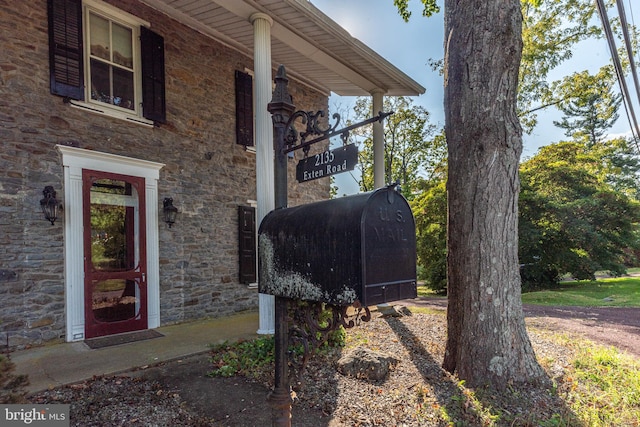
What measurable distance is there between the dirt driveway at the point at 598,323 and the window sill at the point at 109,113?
652cm

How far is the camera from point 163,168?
5.51 m

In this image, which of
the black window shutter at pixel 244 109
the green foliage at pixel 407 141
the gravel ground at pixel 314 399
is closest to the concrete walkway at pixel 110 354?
the gravel ground at pixel 314 399

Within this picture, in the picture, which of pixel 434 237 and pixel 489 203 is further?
pixel 434 237

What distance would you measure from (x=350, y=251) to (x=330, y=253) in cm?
13

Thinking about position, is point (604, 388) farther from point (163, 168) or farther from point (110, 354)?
point (163, 168)

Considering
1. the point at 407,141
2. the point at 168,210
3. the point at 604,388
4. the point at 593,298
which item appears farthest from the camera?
the point at 407,141

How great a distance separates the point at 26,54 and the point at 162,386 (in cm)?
424

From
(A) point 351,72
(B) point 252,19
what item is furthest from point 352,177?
(B) point 252,19

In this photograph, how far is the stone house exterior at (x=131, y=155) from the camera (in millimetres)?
4168

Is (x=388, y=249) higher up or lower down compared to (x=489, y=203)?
lower down

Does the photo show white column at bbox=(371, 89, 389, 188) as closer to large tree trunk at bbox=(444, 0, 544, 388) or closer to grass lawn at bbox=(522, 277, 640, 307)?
large tree trunk at bbox=(444, 0, 544, 388)

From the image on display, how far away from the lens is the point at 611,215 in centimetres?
1037

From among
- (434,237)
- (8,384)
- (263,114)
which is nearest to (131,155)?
(263,114)

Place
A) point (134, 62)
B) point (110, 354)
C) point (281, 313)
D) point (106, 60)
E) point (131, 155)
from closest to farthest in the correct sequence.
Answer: point (281, 313), point (110, 354), point (106, 60), point (131, 155), point (134, 62)
